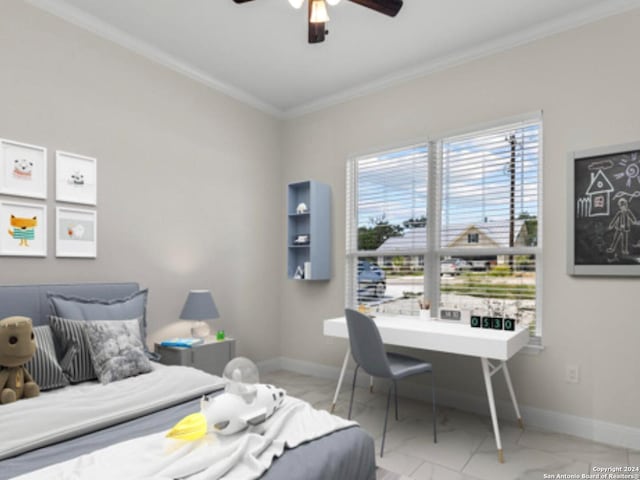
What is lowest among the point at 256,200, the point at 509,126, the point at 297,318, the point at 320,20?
the point at 297,318

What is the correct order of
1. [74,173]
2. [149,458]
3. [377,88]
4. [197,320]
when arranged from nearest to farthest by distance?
[149,458] < [74,173] < [197,320] < [377,88]

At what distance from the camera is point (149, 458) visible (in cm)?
132

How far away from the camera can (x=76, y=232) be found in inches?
111

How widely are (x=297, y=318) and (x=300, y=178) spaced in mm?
1553

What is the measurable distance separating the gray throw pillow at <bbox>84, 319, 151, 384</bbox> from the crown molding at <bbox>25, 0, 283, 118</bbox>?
216cm

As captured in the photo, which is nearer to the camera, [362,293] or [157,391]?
[157,391]

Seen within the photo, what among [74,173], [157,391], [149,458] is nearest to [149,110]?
[74,173]

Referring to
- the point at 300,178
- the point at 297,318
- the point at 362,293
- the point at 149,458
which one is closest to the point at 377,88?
the point at 300,178

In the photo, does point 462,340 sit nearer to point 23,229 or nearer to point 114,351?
point 114,351

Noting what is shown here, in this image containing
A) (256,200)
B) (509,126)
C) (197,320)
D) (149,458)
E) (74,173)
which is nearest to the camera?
(149,458)

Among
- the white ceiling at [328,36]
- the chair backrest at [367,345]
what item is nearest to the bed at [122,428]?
the chair backrest at [367,345]

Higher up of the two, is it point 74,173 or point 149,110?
point 149,110

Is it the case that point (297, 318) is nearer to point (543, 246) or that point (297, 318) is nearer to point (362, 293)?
point (362, 293)

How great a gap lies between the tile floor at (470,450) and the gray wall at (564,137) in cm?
23
